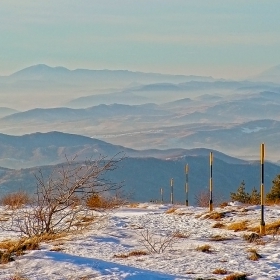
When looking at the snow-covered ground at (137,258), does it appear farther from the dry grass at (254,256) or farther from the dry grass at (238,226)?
the dry grass at (238,226)

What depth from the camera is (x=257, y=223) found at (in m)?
15.0

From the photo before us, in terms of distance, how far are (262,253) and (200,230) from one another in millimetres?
4574

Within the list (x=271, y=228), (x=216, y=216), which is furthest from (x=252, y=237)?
(x=216, y=216)

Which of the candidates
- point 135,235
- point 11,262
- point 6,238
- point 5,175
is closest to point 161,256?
point 11,262

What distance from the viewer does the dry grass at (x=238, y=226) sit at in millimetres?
14562

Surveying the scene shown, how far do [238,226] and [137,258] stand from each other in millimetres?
5260

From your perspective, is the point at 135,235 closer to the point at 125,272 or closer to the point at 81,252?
the point at 81,252

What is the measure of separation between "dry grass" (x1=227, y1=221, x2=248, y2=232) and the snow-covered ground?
0.26 m

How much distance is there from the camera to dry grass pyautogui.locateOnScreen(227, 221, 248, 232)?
1456 cm

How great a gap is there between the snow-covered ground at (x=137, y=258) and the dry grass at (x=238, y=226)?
0.26 metres

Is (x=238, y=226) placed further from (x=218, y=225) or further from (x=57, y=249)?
(x=57, y=249)

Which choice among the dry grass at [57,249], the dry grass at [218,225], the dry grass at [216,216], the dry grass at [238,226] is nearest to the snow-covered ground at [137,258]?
the dry grass at [57,249]

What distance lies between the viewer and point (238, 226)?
14.9 metres

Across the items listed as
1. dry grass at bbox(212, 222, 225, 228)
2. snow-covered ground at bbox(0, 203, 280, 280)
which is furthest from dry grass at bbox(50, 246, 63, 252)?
dry grass at bbox(212, 222, 225, 228)
